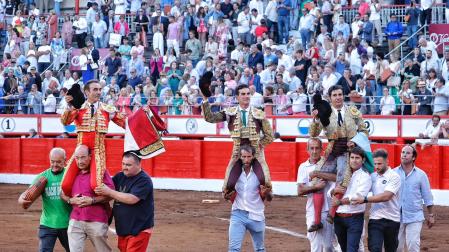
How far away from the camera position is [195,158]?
22.7 m

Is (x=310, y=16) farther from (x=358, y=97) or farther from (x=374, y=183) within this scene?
(x=374, y=183)

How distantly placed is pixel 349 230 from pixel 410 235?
1.23 meters

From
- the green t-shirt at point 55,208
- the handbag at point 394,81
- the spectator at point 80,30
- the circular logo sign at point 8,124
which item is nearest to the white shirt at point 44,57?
the spectator at point 80,30

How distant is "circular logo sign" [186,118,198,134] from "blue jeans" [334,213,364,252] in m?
12.3

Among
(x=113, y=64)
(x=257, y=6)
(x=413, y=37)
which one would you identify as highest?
(x=257, y=6)

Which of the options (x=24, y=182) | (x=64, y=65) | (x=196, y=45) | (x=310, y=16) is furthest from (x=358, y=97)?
(x=64, y=65)

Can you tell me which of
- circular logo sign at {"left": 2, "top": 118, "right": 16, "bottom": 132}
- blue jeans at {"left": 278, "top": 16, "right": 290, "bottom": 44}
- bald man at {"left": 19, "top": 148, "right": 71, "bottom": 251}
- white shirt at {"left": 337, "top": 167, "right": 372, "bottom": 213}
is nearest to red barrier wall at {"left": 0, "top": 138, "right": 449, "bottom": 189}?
circular logo sign at {"left": 2, "top": 118, "right": 16, "bottom": 132}

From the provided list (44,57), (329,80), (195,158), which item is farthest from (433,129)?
(44,57)

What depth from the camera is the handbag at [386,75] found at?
70.4 ft

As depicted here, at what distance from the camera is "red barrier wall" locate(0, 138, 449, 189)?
1959 centimetres

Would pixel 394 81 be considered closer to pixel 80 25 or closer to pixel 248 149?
pixel 80 25

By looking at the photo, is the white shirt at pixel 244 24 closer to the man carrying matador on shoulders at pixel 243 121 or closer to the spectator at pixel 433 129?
the spectator at pixel 433 129

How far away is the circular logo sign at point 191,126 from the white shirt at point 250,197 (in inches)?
470

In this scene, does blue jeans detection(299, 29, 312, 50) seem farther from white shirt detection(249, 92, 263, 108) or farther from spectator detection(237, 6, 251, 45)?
white shirt detection(249, 92, 263, 108)
